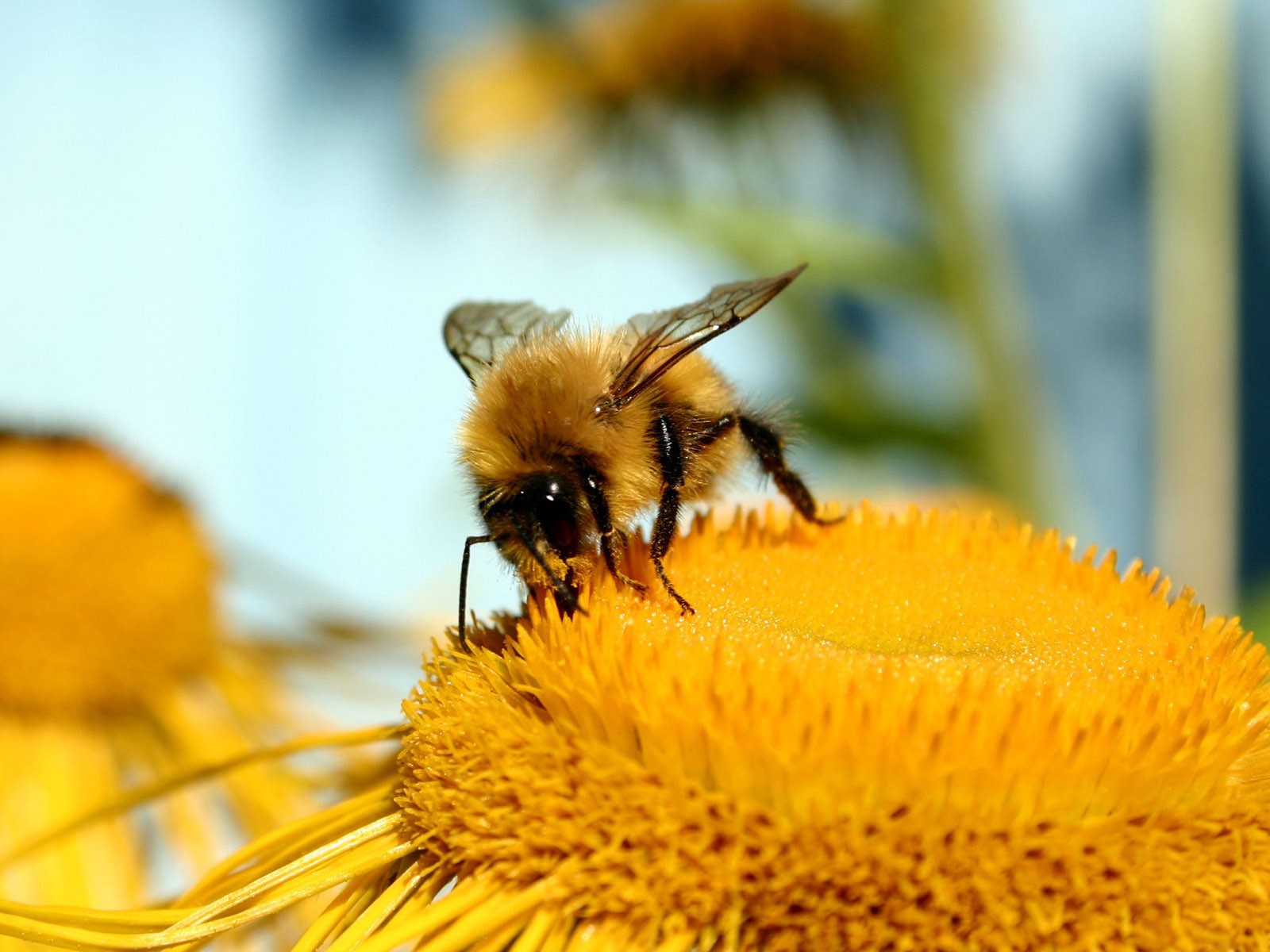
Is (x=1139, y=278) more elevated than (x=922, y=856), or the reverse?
(x=1139, y=278)

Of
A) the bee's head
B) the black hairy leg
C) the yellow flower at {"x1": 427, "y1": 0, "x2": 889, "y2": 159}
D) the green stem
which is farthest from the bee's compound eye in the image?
the yellow flower at {"x1": 427, "y1": 0, "x2": 889, "y2": 159}

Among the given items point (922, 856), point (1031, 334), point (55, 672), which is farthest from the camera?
point (1031, 334)

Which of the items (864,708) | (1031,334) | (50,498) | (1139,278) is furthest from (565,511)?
(1139,278)

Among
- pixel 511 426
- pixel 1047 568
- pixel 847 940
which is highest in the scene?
pixel 511 426

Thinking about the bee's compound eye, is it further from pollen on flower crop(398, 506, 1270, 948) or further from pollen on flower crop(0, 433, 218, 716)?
pollen on flower crop(0, 433, 218, 716)

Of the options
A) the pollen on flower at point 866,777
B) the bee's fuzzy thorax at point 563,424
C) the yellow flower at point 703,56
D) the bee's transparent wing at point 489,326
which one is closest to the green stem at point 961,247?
the yellow flower at point 703,56

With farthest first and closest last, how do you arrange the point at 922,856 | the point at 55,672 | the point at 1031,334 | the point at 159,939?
the point at 1031,334, the point at 55,672, the point at 159,939, the point at 922,856

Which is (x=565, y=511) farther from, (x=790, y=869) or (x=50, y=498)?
(x=50, y=498)

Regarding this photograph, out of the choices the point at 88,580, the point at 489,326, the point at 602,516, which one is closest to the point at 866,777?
the point at 602,516
